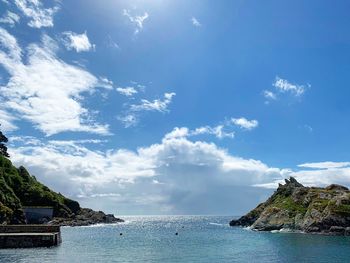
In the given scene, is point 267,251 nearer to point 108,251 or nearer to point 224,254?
point 224,254

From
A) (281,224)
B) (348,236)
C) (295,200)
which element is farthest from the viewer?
(295,200)

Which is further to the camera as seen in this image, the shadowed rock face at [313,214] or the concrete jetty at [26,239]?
the shadowed rock face at [313,214]

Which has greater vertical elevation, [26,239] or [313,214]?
[313,214]

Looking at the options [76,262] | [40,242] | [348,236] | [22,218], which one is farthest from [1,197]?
[348,236]

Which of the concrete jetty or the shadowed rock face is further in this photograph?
the shadowed rock face

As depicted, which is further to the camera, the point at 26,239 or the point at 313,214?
the point at 313,214

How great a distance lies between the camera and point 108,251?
325 feet

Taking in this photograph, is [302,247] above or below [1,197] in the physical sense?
below

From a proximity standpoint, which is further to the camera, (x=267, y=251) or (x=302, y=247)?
(x=302, y=247)

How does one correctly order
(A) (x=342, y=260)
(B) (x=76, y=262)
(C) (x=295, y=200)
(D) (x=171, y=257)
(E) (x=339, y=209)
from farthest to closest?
(C) (x=295, y=200), (E) (x=339, y=209), (D) (x=171, y=257), (A) (x=342, y=260), (B) (x=76, y=262)

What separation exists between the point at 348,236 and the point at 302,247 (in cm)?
4270

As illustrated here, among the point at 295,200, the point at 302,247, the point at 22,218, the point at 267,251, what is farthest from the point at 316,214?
the point at 22,218

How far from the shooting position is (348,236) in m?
139

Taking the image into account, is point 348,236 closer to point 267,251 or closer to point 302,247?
point 302,247
